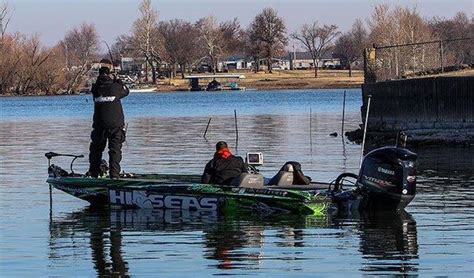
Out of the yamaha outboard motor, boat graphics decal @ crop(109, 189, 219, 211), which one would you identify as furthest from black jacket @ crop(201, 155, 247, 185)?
the yamaha outboard motor

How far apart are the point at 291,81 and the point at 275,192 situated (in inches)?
5155

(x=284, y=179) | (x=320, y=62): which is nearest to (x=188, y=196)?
(x=284, y=179)

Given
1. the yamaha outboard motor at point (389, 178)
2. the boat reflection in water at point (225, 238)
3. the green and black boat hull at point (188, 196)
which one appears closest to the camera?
the boat reflection in water at point (225, 238)

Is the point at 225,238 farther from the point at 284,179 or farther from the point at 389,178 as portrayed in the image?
the point at 284,179

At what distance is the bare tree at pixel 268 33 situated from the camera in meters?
158

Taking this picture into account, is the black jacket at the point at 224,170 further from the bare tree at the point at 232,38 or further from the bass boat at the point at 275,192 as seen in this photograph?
the bare tree at the point at 232,38

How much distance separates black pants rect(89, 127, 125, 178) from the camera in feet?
68.0

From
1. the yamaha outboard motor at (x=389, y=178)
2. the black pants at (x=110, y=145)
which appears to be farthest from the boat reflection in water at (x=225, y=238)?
the black pants at (x=110, y=145)

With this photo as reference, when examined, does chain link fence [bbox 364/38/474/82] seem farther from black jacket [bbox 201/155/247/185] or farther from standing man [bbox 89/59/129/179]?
black jacket [bbox 201/155/247/185]

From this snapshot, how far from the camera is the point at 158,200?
1984 cm

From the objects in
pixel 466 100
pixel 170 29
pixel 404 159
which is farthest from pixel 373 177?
pixel 170 29

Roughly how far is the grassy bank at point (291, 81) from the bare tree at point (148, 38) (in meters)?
3.62

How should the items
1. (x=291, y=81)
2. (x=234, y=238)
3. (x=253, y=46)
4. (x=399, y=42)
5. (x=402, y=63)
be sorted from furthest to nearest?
(x=253, y=46)
(x=291, y=81)
(x=399, y=42)
(x=402, y=63)
(x=234, y=238)

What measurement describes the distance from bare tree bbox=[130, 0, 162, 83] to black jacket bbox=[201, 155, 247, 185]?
138 m
